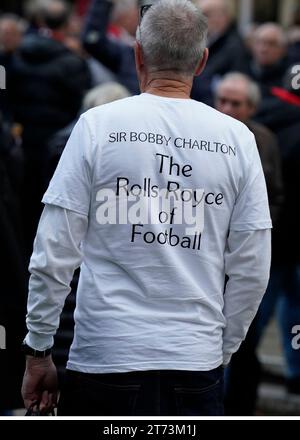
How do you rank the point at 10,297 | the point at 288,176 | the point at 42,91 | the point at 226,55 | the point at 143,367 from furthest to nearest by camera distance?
the point at 226,55 < the point at 42,91 < the point at 288,176 < the point at 10,297 < the point at 143,367

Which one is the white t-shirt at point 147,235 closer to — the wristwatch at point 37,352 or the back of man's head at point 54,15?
the wristwatch at point 37,352

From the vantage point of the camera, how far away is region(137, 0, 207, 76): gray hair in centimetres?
316

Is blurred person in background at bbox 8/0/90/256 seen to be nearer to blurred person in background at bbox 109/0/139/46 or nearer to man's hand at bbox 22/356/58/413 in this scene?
blurred person in background at bbox 109/0/139/46

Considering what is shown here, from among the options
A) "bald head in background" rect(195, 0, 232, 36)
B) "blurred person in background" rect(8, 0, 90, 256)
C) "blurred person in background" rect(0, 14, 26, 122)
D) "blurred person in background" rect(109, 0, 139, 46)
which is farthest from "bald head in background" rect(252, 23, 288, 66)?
"blurred person in background" rect(0, 14, 26, 122)

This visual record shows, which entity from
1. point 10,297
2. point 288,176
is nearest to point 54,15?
point 288,176

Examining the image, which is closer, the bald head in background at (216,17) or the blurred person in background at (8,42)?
the blurred person in background at (8,42)

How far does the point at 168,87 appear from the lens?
10.5 feet

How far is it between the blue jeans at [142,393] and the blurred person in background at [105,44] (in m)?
4.62

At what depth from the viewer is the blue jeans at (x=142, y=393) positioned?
310cm

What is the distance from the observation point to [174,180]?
3137 millimetres

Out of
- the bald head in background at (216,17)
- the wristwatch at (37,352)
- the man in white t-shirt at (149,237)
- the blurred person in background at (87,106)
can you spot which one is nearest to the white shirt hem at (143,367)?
the man in white t-shirt at (149,237)

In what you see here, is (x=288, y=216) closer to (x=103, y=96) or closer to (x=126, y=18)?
(x=103, y=96)

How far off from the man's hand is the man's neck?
87cm

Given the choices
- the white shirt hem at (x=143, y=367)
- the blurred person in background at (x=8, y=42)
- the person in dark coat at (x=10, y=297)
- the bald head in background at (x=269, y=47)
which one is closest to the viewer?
the white shirt hem at (x=143, y=367)
